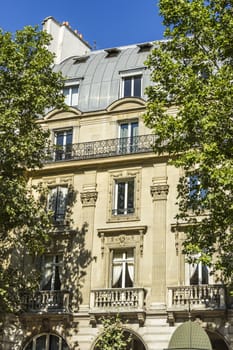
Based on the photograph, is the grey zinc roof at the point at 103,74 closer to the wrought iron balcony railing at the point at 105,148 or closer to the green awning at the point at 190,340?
the wrought iron balcony railing at the point at 105,148

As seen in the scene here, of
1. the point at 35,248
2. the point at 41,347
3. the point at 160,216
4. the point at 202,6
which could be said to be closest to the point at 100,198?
the point at 160,216

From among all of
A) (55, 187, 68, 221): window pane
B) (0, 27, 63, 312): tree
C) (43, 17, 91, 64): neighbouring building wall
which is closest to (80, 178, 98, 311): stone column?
(55, 187, 68, 221): window pane

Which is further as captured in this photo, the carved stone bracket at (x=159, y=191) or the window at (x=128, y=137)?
the window at (x=128, y=137)

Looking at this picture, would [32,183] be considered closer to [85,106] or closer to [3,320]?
[85,106]

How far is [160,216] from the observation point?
90.5 ft

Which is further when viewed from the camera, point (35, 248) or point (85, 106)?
point (85, 106)

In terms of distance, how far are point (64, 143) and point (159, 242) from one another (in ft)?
25.7

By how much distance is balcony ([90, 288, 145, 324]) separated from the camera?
25906mm

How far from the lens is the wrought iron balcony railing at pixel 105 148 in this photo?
1158 inches

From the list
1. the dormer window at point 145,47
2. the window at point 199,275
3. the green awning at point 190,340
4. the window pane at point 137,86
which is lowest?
the green awning at point 190,340

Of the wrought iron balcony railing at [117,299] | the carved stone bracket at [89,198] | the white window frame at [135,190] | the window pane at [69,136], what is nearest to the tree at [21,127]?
the wrought iron balcony railing at [117,299]

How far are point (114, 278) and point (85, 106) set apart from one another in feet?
30.9

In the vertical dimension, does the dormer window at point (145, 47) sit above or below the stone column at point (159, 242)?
above

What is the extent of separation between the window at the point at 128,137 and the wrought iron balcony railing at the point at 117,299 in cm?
679
